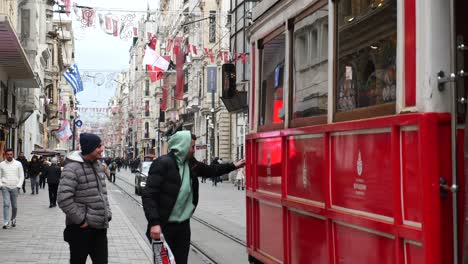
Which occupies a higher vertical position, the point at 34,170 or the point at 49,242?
the point at 34,170

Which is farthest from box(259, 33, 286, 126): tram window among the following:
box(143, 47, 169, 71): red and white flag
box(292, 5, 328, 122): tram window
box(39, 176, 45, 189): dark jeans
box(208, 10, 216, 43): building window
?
box(208, 10, 216, 43): building window

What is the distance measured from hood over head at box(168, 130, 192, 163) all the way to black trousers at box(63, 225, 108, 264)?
3.18 ft

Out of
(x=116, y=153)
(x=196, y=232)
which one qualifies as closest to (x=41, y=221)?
(x=196, y=232)

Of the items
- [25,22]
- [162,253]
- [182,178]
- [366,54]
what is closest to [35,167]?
[25,22]

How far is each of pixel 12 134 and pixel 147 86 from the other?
8099cm

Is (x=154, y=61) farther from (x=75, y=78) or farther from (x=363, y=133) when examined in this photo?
(x=363, y=133)

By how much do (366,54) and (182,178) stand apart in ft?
7.12

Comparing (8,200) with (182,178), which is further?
(8,200)

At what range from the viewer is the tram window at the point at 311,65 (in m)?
5.73

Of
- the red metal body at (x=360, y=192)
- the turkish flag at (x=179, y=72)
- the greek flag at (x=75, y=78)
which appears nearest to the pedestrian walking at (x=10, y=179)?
the red metal body at (x=360, y=192)

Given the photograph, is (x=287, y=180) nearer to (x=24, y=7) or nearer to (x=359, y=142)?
(x=359, y=142)

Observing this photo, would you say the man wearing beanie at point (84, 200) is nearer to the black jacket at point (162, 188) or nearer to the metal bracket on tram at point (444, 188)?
the black jacket at point (162, 188)

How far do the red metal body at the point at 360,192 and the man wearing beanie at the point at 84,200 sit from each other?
1.62m

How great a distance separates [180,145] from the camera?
6316mm
